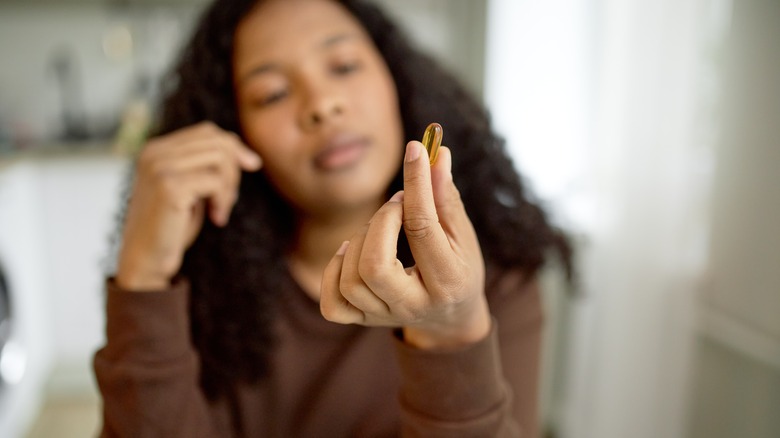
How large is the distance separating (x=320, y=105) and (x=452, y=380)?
0.58 ft

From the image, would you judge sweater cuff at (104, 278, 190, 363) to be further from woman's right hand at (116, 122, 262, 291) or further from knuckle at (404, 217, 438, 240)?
knuckle at (404, 217, 438, 240)

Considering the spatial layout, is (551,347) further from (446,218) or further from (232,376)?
(446,218)

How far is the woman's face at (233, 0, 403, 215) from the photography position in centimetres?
33

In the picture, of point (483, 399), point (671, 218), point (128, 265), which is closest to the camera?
point (483, 399)

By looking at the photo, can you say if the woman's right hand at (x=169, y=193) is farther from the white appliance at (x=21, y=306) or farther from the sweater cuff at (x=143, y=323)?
the white appliance at (x=21, y=306)

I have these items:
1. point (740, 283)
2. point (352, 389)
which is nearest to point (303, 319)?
point (352, 389)

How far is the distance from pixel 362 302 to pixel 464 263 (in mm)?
46

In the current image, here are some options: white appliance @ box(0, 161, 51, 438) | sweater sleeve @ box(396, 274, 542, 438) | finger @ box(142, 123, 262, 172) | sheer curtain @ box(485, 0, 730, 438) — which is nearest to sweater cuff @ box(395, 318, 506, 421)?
sweater sleeve @ box(396, 274, 542, 438)

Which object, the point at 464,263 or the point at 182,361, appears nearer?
the point at 464,263

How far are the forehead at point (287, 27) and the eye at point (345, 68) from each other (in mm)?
22

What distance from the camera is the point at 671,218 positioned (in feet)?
2.71

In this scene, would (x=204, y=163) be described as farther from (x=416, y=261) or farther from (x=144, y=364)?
(x=416, y=261)

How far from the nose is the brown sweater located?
0.13 m

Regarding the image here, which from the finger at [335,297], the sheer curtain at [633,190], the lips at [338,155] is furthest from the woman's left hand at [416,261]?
the sheer curtain at [633,190]
